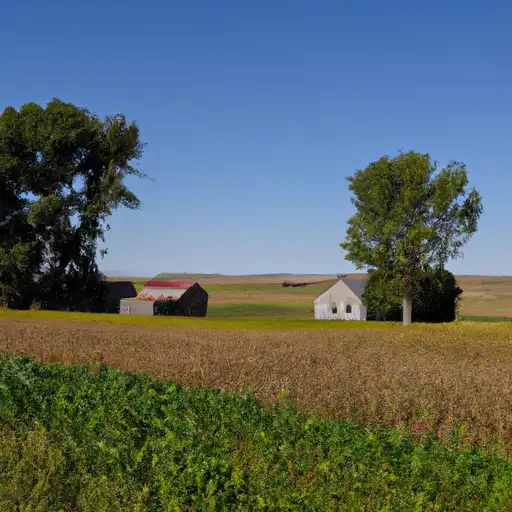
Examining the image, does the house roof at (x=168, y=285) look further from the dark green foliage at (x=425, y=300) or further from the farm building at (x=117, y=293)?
the dark green foliage at (x=425, y=300)

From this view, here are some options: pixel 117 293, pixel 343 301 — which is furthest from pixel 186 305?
pixel 343 301

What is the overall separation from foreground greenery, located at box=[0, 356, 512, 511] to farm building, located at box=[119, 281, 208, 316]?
172 ft

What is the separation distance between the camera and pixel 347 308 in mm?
67375

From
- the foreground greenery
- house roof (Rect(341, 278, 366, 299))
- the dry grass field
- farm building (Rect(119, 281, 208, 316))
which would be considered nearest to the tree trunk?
the dry grass field

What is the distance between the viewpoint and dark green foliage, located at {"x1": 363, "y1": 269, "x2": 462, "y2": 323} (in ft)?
174

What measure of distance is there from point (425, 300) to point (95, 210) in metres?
30.2

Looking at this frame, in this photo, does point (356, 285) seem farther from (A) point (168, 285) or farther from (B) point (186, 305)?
(A) point (168, 285)

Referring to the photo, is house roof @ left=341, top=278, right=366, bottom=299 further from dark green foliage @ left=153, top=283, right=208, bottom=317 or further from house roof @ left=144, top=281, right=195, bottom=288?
house roof @ left=144, top=281, right=195, bottom=288

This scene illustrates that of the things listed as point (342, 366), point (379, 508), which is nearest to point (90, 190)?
point (342, 366)

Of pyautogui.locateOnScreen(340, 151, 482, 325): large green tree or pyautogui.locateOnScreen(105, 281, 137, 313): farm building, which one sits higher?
pyautogui.locateOnScreen(340, 151, 482, 325): large green tree

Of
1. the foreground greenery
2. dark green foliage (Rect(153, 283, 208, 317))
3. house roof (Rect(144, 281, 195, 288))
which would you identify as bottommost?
the foreground greenery

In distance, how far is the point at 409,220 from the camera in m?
46.7

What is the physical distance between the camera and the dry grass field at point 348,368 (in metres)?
11.3

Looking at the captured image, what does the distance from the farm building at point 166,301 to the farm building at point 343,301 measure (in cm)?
1436
